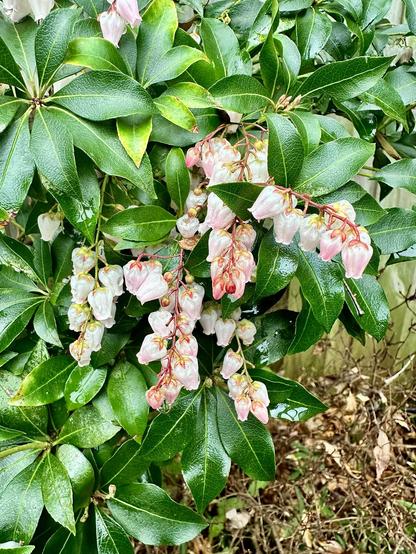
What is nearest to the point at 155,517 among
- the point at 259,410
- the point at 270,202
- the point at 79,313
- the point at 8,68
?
the point at 259,410

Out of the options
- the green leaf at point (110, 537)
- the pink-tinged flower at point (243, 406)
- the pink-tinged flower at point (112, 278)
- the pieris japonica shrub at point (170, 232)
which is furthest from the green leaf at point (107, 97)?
the green leaf at point (110, 537)

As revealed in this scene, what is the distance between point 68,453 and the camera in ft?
3.24

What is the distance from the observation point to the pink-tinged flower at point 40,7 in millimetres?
809

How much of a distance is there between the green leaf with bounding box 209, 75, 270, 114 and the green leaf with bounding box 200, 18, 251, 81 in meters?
0.08

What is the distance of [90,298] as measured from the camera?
865 millimetres

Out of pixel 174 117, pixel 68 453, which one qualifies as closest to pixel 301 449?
pixel 68 453

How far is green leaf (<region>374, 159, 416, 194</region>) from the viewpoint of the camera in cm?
96

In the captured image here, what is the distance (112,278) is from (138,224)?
91 millimetres

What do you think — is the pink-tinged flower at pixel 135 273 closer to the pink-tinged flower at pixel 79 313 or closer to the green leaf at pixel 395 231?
the pink-tinged flower at pixel 79 313

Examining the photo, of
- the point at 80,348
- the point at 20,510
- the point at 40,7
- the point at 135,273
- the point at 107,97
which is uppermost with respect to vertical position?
the point at 40,7

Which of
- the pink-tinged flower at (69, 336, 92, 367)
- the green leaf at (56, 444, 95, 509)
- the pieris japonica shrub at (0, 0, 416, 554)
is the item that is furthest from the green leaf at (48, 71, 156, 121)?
the green leaf at (56, 444, 95, 509)

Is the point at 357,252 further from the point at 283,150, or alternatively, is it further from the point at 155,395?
the point at 155,395

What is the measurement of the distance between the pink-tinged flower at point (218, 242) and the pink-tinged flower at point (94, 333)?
228 millimetres

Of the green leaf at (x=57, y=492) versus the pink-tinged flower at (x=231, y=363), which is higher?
the pink-tinged flower at (x=231, y=363)
